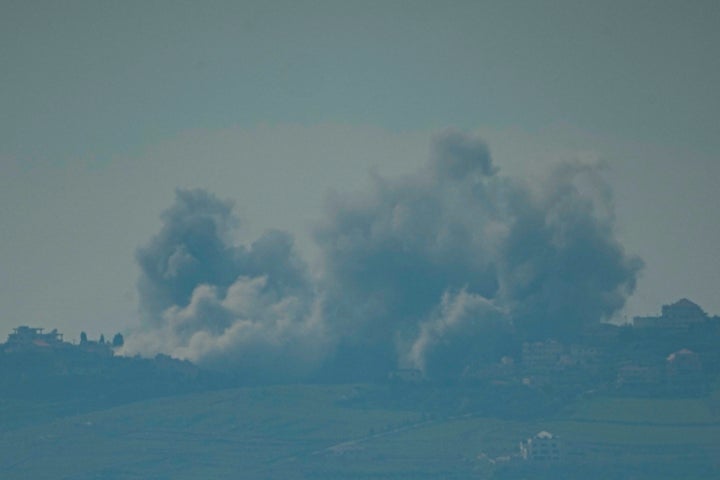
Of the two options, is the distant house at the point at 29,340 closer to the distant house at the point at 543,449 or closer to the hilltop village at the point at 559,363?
the hilltop village at the point at 559,363

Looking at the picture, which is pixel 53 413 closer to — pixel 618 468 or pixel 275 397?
pixel 275 397

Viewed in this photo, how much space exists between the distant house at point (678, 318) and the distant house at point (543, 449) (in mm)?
23270

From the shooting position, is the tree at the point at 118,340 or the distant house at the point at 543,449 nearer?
the distant house at the point at 543,449

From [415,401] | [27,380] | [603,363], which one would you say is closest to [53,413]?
[27,380]

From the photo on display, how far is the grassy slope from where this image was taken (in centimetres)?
16912

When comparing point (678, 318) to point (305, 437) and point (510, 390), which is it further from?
point (305, 437)

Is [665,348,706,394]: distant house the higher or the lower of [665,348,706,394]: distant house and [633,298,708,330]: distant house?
the lower

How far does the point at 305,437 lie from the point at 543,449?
15141 mm

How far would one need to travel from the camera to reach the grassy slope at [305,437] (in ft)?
555

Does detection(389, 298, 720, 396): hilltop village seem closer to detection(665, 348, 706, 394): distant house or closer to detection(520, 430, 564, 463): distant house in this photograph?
detection(665, 348, 706, 394): distant house

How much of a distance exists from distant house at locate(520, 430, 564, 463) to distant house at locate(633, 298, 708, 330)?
916 inches

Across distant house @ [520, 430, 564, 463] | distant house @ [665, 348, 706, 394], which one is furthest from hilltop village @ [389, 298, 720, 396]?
distant house @ [520, 430, 564, 463]

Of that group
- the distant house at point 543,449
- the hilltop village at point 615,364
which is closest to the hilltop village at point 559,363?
the hilltop village at point 615,364

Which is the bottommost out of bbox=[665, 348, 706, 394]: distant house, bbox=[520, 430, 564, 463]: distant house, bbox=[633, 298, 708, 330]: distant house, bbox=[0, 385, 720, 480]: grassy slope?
bbox=[520, 430, 564, 463]: distant house
